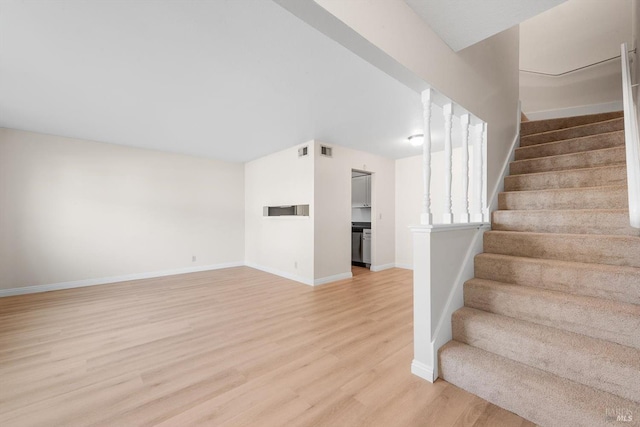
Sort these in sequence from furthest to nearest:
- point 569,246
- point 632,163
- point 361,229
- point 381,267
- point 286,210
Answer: point 361,229 → point 381,267 → point 286,210 → point 569,246 → point 632,163

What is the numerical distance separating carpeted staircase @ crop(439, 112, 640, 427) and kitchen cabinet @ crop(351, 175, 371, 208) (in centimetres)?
324

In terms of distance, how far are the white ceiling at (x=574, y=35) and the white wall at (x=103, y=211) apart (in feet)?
21.0

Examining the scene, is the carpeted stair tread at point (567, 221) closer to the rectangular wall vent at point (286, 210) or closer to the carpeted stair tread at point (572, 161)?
the carpeted stair tread at point (572, 161)

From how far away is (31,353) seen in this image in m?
2.11

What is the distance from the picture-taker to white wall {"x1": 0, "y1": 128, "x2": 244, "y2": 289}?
3824 millimetres

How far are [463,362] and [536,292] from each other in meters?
0.71

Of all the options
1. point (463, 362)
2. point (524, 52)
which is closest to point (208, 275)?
point (463, 362)

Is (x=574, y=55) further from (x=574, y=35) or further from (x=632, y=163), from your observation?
(x=632, y=163)

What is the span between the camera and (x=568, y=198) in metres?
2.23

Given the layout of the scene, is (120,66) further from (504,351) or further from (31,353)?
(504,351)

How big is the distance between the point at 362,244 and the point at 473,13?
4488 mm

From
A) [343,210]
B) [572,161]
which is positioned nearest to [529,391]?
[572,161]

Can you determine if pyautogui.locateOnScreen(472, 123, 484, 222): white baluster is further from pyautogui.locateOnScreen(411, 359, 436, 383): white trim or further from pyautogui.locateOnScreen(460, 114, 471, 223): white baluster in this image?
pyautogui.locateOnScreen(411, 359, 436, 383): white trim

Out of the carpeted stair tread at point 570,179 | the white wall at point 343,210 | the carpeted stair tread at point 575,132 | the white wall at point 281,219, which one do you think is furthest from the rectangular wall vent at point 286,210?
the carpeted stair tread at point 575,132
